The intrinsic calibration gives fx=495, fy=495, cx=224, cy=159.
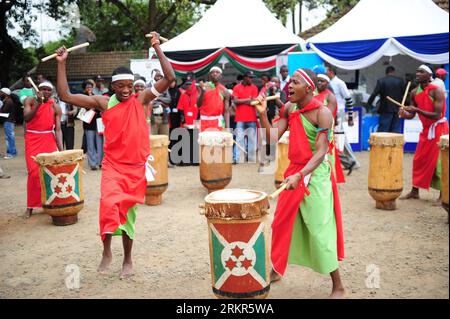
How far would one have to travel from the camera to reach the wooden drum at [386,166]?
664cm

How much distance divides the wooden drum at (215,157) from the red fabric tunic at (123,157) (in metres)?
3.01

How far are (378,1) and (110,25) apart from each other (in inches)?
1110

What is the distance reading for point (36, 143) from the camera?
22.9ft

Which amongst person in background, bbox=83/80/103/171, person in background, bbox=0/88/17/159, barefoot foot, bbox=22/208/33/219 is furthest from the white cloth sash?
person in background, bbox=0/88/17/159

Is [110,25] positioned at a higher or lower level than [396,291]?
higher

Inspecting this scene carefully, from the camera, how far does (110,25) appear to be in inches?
1435

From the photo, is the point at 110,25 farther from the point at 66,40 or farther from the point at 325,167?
the point at 325,167

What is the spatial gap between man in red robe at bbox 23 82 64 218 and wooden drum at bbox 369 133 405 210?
14.7 ft

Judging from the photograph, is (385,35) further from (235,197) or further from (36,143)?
(235,197)

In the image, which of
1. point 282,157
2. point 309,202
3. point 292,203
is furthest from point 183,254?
point 282,157

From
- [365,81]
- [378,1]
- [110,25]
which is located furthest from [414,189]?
[110,25]

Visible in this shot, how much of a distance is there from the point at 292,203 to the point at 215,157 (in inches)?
150

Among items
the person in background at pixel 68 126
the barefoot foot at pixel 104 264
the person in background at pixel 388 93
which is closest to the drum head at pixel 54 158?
the barefoot foot at pixel 104 264

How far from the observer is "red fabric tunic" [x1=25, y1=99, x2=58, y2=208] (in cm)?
694
